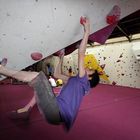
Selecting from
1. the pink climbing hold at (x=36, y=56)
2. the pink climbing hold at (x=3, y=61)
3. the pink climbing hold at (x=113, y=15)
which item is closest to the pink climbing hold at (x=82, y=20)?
the pink climbing hold at (x=113, y=15)

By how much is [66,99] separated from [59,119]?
14cm

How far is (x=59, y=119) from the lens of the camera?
1300 mm

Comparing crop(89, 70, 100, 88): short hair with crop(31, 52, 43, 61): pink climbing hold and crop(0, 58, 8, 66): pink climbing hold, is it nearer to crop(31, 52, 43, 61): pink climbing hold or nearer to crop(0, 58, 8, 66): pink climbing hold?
crop(31, 52, 43, 61): pink climbing hold

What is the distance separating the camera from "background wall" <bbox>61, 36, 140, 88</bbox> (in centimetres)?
398

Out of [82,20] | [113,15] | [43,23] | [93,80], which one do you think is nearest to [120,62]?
[93,80]

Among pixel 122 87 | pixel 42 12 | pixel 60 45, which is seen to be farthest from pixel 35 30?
pixel 122 87

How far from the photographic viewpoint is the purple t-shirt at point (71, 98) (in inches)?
51.8

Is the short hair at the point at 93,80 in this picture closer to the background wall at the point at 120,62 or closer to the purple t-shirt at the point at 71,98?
the purple t-shirt at the point at 71,98

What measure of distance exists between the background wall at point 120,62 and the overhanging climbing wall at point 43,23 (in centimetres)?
279

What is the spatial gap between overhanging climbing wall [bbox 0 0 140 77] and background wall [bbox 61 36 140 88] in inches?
110

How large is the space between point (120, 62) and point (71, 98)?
123 inches

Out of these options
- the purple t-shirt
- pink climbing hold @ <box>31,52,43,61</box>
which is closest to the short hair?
the purple t-shirt

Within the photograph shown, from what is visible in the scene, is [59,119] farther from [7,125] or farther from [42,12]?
[7,125]

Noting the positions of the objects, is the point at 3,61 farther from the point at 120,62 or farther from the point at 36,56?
the point at 120,62
